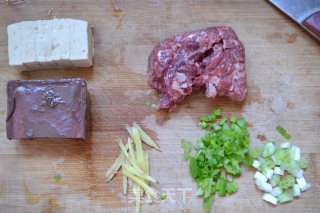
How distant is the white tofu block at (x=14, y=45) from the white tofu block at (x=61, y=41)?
1.03ft

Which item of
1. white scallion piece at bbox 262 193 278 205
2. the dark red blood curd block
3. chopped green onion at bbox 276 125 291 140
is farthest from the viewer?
chopped green onion at bbox 276 125 291 140

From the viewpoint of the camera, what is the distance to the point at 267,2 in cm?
420

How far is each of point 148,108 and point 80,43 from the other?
872 millimetres

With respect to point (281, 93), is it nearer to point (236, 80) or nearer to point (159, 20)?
point (236, 80)

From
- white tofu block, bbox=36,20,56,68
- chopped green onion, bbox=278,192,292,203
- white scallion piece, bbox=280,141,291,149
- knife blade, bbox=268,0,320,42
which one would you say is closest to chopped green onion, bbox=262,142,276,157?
white scallion piece, bbox=280,141,291,149

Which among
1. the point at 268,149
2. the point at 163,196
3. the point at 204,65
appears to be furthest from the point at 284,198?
the point at 204,65

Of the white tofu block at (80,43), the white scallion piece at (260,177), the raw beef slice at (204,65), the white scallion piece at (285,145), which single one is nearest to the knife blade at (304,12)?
the raw beef slice at (204,65)

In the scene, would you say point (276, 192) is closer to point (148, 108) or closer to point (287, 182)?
point (287, 182)

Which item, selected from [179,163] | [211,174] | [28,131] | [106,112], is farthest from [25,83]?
[211,174]

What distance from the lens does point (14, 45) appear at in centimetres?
400

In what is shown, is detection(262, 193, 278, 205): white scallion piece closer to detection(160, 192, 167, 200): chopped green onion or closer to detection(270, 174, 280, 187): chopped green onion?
detection(270, 174, 280, 187): chopped green onion

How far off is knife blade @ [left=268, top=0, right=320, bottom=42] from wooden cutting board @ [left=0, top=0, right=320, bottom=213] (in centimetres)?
10

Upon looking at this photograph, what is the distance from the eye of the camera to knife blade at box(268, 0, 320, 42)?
4020 millimetres

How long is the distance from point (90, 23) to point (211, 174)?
72.9 inches
